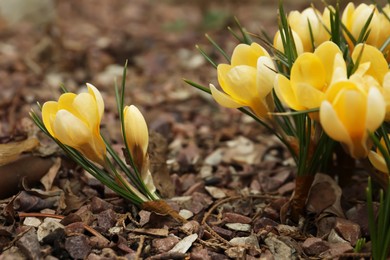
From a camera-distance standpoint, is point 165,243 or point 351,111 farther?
point 165,243

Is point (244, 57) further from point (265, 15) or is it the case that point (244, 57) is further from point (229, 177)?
point (265, 15)

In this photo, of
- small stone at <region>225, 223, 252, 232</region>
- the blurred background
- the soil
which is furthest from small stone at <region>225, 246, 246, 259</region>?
the blurred background

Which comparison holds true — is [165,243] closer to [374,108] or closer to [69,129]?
[69,129]

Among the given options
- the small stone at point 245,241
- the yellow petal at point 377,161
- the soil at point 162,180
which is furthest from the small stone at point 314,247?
the yellow petal at point 377,161

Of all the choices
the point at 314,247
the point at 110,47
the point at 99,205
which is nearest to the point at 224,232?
the point at 314,247

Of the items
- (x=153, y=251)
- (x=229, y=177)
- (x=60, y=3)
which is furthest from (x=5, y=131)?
(x=60, y=3)

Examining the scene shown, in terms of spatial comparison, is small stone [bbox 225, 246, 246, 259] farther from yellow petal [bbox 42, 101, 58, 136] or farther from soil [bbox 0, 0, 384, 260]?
yellow petal [bbox 42, 101, 58, 136]

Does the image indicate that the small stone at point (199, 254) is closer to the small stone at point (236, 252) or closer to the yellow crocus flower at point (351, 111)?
the small stone at point (236, 252)
